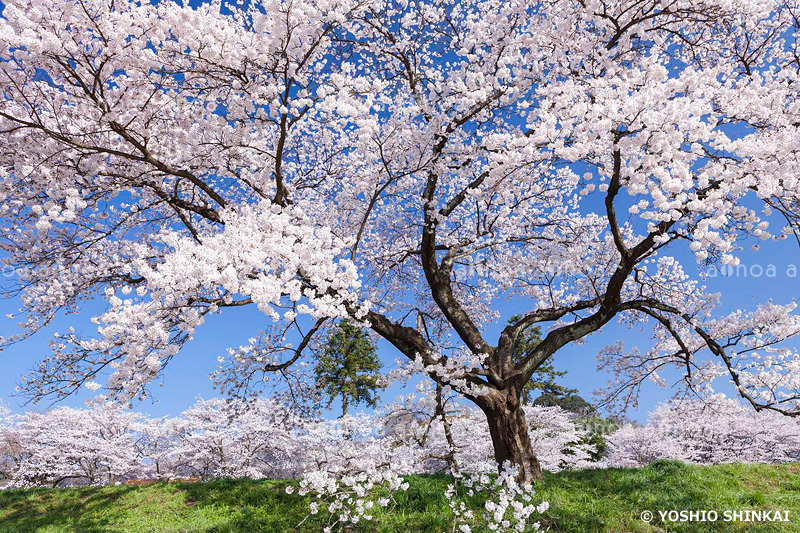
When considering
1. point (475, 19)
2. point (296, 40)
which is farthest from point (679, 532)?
point (475, 19)

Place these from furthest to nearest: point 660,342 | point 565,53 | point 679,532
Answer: point 660,342 < point 565,53 < point 679,532

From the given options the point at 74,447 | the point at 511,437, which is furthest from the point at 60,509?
the point at 511,437

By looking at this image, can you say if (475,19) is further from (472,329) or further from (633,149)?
(472,329)

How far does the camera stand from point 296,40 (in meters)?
6.37

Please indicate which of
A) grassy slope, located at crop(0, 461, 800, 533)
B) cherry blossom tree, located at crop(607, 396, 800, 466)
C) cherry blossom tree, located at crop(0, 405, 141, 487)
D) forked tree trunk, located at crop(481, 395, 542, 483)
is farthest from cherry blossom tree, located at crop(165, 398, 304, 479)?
cherry blossom tree, located at crop(607, 396, 800, 466)

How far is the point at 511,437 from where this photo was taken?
8125mm

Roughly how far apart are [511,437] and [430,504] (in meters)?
1.95

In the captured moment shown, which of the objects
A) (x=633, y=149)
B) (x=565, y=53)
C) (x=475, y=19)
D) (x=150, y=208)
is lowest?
(x=633, y=149)

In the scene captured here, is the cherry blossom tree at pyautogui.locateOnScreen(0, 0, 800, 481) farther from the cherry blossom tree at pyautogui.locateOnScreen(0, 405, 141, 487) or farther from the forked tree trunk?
the cherry blossom tree at pyautogui.locateOnScreen(0, 405, 141, 487)

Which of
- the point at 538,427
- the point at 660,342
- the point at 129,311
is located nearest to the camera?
the point at 129,311

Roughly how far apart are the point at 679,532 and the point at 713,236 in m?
4.10

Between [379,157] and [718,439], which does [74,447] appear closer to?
[379,157]

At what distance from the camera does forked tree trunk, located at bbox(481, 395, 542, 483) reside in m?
8.09

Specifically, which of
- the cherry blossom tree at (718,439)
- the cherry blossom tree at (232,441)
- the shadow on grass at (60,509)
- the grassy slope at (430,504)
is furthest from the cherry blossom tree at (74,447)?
the cherry blossom tree at (718,439)
